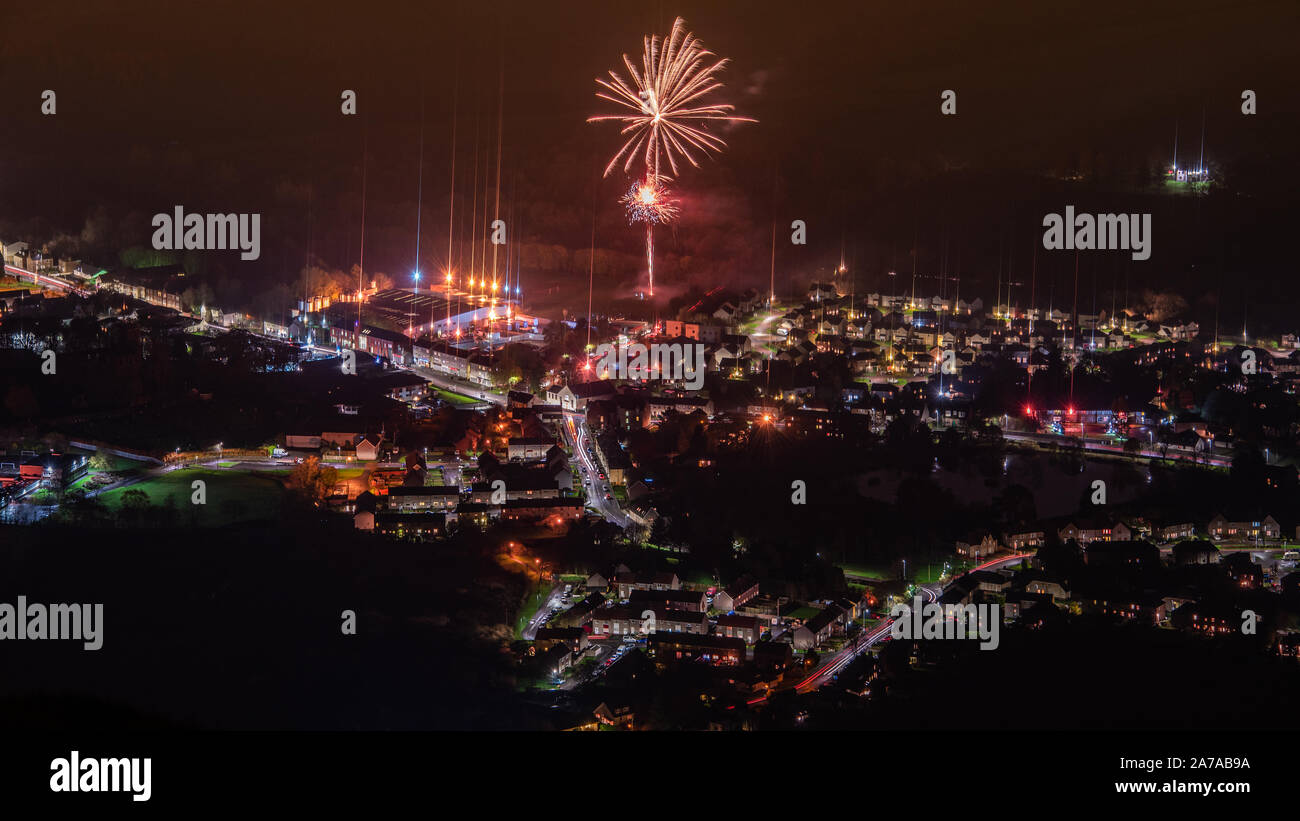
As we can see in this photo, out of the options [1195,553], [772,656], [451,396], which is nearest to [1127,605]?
[1195,553]

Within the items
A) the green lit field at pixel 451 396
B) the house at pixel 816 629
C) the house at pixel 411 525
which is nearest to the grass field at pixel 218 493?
the house at pixel 411 525

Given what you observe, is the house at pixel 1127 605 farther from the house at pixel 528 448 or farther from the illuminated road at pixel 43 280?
the illuminated road at pixel 43 280

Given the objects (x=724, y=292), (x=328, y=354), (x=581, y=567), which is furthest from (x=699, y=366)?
(x=581, y=567)

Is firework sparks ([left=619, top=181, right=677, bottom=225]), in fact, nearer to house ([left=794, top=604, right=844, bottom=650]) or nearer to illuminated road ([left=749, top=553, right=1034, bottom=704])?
illuminated road ([left=749, top=553, right=1034, bottom=704])

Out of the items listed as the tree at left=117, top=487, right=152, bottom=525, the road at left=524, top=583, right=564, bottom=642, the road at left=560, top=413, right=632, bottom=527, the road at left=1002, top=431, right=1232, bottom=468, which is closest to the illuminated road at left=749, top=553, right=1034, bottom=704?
the road at left=524, top=583, right=564, bottom=642

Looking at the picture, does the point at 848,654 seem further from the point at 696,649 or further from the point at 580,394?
the point at 580,394

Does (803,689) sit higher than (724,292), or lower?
lower
